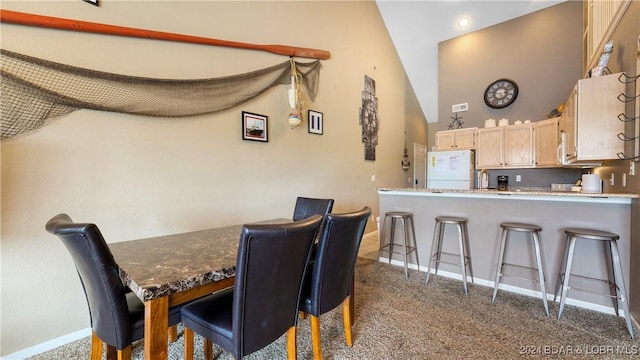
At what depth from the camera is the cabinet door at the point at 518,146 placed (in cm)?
445

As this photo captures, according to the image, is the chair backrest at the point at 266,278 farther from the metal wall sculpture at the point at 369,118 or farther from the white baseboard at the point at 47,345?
the metal wall sculpture at the point at 369,118

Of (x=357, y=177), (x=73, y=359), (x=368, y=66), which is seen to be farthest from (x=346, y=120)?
(x=73, y=359)

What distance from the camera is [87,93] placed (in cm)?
191

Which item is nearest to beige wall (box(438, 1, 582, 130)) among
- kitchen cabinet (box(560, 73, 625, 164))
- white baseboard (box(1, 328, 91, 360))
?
kitchen cabinet (box(560, 73, 625, 164))

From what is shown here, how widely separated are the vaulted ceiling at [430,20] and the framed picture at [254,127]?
3702 millimetres

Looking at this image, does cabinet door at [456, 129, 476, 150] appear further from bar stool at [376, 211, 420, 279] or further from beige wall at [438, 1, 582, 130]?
bar stool at [376, 211, 420, 279]

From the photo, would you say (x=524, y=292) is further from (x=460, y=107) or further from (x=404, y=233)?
(x=460, y=107)

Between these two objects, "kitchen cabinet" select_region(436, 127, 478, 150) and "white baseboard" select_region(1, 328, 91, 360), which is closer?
"white baseboard" select_region(1, 328, 91, 360)

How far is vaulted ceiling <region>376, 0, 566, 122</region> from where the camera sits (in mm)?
4617

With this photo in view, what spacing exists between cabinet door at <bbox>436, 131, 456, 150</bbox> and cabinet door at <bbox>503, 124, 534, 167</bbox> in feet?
2.78

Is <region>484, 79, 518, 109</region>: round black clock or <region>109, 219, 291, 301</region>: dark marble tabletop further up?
<region>484, 79, 518, 109</region>: round black clock

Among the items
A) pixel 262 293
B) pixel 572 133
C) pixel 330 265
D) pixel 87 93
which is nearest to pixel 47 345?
pixel 87 93

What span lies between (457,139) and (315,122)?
3.02m

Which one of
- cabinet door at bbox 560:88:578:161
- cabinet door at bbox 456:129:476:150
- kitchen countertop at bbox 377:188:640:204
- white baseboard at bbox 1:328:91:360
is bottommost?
white baseboard at bbox 1:328:91:360
